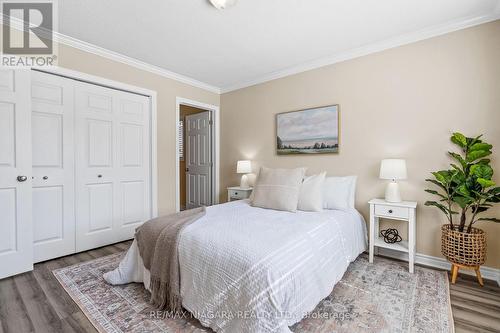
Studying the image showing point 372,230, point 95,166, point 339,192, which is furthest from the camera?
point 95,166

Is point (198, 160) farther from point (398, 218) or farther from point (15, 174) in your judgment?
point (398, 218)

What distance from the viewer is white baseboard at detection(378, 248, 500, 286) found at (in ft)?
7.29

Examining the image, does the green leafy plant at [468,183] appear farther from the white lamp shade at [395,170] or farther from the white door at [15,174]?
the white door at [15,174]

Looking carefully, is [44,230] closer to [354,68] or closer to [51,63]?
[51,63]

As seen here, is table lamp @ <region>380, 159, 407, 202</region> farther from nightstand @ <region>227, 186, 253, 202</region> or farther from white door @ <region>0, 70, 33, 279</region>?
white door @ <region>0, 70, 33, 279</region>

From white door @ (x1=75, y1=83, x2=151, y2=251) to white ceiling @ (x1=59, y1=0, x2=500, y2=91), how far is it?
0.65 metres

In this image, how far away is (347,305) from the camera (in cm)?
182

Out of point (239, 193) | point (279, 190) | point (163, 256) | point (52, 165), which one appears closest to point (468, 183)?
point (279, 190)

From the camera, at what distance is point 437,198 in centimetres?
249

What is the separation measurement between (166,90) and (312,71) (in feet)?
7.26

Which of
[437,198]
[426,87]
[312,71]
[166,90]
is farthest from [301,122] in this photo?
[166,90]

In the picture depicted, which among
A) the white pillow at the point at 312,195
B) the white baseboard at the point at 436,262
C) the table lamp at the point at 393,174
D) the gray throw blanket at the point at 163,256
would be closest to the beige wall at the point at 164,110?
the gray throw blanket at the point at 163,256

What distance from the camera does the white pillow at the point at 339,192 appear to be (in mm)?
2670

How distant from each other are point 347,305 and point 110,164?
3.08 meters
